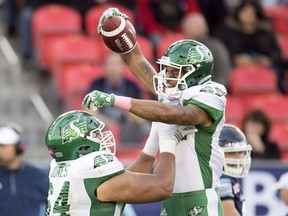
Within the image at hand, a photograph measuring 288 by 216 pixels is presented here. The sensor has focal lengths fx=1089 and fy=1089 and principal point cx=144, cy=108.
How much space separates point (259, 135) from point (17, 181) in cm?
310

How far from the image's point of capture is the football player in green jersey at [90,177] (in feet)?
20.3

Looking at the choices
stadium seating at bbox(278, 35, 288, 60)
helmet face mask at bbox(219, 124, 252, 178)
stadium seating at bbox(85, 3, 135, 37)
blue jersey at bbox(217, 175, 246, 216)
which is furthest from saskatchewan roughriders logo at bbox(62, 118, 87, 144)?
stadium seating at bbox(278, 35, 288, 60)

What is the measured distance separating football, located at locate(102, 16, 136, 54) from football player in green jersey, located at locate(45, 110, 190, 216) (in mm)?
760

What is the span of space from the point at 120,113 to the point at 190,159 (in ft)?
15.7

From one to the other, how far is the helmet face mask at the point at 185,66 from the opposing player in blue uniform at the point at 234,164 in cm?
90

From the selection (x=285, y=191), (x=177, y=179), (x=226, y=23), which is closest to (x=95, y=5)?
(x=226, y=23)

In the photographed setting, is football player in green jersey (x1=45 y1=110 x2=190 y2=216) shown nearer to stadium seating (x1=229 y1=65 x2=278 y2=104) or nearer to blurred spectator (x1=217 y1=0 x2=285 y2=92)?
stadium seating (x1=229 y1=65 x2=278 y2=104)

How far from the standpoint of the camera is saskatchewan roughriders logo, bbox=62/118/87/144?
20.5 ft

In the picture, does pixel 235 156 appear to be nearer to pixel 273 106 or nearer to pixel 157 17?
pixel 273 106

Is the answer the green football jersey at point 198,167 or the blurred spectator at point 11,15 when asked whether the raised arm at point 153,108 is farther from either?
the blurred spectator at point 11,15

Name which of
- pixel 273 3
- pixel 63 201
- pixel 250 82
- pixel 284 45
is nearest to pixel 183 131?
pixel 63 201

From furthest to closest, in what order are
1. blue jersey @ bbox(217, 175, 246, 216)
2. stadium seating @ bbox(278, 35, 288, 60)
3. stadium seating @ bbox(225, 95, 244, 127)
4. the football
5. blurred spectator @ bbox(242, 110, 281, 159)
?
stadium seating @ bbox(278, 35, 288, 60) → stadium seating @ bbox(225, 95, 244, 127) → blurred spectator @ bbox(242, 110, 281, 159) → blue jersey @ bbox(217, 175, 246, 216) → the football

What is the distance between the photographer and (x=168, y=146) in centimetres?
656

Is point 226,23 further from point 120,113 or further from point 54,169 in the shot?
point 54,169
